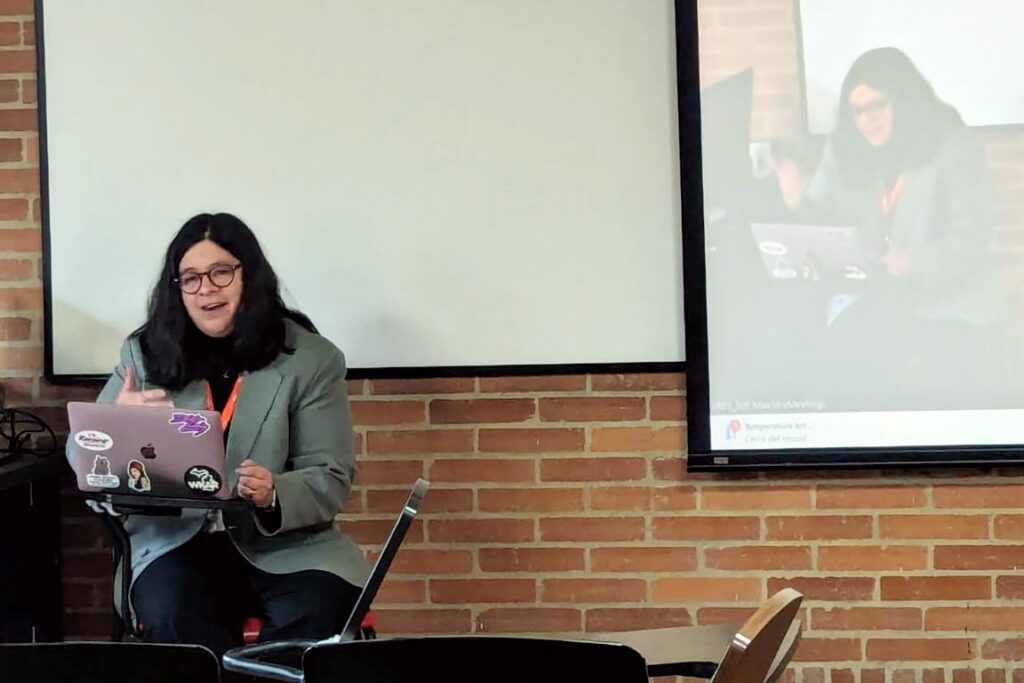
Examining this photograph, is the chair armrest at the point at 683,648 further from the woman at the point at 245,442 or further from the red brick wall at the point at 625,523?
the red brick wall at the point at 625,523

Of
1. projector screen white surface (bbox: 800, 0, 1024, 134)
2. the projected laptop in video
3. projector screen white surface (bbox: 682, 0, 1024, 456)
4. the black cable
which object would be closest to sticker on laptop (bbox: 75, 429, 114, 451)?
the black cable

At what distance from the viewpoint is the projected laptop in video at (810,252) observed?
237 cm

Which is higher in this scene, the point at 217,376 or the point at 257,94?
the point at 257,94

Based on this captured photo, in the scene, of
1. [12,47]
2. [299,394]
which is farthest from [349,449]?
[12,47]

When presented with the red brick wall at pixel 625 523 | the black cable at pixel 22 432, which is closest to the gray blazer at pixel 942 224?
the red brick wall at pixel 625 523

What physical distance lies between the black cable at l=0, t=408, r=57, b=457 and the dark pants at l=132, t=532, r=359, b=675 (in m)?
0.65

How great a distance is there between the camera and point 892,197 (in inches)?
92.5

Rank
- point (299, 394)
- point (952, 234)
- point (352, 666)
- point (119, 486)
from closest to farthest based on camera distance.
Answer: point (352, 666), point (119, 486), point (299, 394), point (952, 234)

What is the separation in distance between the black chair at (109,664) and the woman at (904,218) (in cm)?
170

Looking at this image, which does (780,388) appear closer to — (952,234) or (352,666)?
(952,234)

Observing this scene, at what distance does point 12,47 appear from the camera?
8.11 feet

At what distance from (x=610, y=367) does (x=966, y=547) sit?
3.11 ft

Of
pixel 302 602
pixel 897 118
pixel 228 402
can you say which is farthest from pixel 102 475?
pixel 897 118

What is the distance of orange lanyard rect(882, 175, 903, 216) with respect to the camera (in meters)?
2.35
